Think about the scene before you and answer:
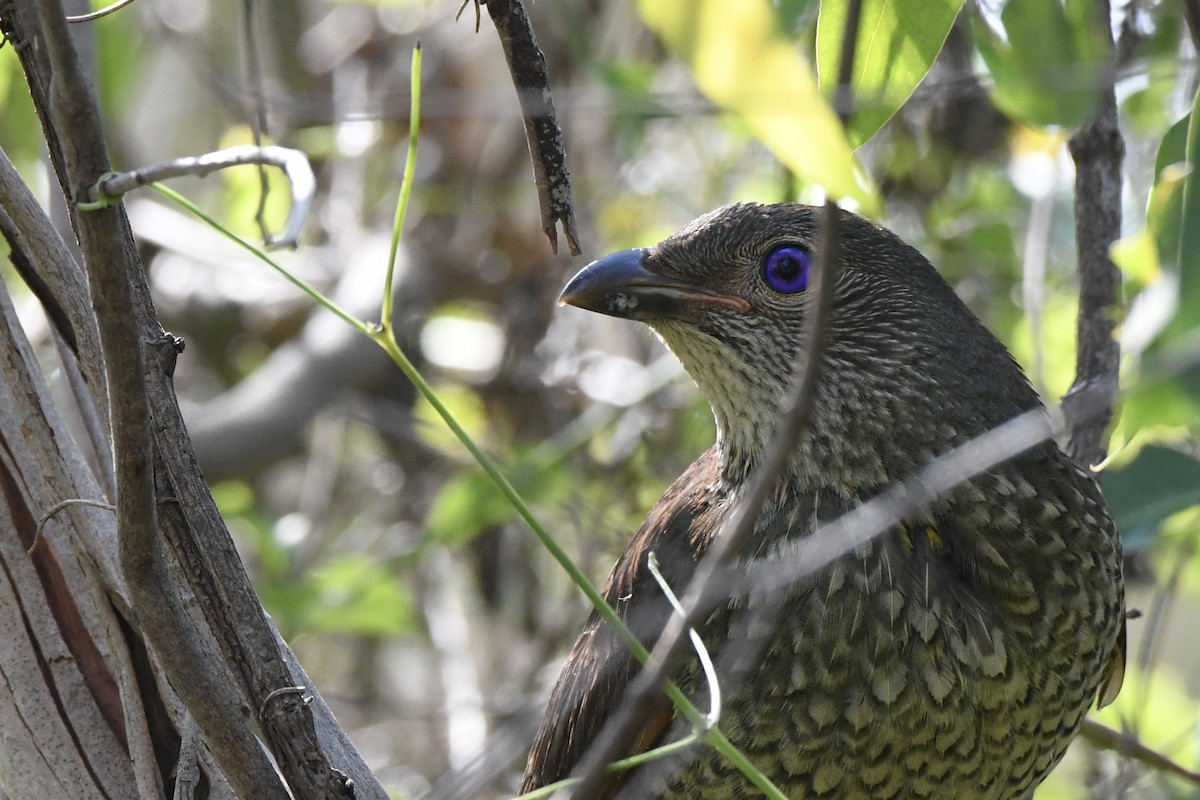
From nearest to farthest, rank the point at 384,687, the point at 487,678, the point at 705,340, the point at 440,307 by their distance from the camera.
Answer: the point at 705,340
the point at 487,678
the point at 440,307
the point at 384,687

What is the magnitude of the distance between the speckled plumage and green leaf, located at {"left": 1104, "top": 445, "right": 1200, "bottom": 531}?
3.8 inches

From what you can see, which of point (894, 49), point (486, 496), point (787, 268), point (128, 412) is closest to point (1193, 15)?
point (787, 268)

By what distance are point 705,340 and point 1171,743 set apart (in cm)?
211

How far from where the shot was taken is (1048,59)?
2131 mm

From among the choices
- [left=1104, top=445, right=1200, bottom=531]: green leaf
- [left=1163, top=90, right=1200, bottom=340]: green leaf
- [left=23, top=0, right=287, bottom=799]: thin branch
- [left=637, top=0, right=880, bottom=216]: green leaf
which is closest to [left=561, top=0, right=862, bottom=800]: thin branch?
[left=637, top=0, right=880, bottom=216]: green leaf

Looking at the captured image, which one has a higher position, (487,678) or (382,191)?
(382,191)

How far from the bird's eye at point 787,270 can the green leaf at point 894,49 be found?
34.7 inches

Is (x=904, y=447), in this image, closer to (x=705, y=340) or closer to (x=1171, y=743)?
(x=705, y=340)

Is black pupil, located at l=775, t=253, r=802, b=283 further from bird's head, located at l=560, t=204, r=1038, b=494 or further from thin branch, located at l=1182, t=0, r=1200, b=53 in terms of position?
thin branch, located at l=1182, t=0, r=1200, b=53

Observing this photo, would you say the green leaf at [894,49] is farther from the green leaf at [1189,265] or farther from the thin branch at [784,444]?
the thin branch at [784,444]

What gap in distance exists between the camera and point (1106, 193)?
2.91 metres

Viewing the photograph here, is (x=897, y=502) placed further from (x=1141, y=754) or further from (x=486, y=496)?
(x=486, y=496)

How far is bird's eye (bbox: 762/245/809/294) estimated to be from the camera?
2697mm

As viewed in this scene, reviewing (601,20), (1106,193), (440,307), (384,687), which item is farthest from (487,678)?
(1106,193)
